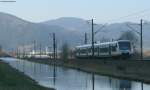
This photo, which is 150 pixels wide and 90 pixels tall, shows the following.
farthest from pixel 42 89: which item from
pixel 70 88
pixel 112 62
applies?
pixel 112 62

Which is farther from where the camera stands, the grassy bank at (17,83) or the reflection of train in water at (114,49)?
the reflection of train in water at (114,49)

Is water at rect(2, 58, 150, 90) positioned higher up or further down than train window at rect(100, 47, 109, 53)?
further down

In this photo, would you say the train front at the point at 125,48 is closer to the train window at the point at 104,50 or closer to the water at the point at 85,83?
the train window at the point at 104,50

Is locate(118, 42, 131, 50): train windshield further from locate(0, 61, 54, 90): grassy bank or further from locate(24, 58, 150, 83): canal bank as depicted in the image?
locate(0, 61, 54, 90): grassy bank

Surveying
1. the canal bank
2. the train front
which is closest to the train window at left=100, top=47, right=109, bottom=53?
the canal bank

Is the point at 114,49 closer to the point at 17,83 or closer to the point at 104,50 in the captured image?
the point at 104,50

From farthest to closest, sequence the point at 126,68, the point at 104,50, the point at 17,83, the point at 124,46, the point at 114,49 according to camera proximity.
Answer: the point at 104,50 → the point at 114,49 → the point at 124,46 → the point at 126,68 → the point at 17,83

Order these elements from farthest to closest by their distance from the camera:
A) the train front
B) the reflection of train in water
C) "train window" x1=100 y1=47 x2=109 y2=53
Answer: "train window" x1=100 y1=47 x2=109 y2=53, the reflection of train in water, the train front

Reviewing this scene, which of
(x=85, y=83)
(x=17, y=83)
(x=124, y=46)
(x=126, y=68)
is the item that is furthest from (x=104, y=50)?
(x=17, y=83)

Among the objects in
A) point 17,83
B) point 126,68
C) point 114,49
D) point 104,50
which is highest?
point 114,49

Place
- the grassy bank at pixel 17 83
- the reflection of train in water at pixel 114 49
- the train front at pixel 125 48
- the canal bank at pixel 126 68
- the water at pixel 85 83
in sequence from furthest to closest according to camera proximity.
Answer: the reflection of train in water at pixel 114 49 → the train front at pixel 125 48 → the canal bank at pixel 126 68 → the water at pixel 85 83 → the grassy bank at pixel 17 83

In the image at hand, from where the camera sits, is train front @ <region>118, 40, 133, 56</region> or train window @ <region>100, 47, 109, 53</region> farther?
train window @ <region>100, 47, 109, 53</region>

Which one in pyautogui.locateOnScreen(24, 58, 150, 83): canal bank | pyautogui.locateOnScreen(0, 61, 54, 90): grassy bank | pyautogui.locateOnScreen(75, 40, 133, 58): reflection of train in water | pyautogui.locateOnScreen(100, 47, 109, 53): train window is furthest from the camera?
pyautogui.locateOnScreen(100, 47, 109, 53): train window

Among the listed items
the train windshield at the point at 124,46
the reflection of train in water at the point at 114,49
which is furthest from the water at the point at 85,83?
the reflection of train in water at the point at 114,49
